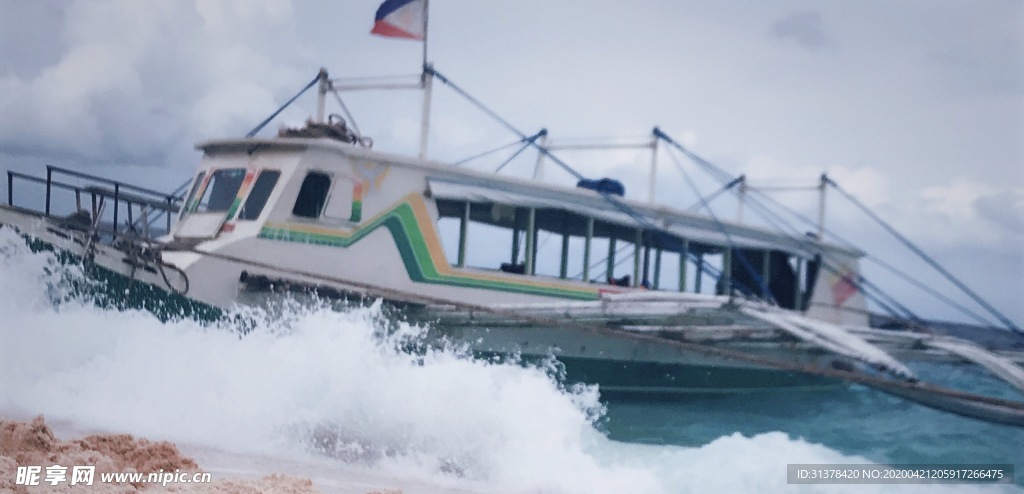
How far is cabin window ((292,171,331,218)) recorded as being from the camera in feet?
24.0

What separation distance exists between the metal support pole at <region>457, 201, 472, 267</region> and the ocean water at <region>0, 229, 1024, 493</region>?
1012 mm

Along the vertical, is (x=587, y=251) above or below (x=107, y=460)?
above

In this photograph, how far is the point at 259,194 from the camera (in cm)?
737

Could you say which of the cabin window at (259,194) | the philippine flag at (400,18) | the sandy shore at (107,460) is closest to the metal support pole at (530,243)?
the philippine flag at (400,18)

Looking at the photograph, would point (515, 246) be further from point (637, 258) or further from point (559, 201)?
point (637, 258)

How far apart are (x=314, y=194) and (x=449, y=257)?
55.2 inches

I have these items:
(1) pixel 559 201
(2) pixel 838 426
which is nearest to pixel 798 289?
(2) pixel 838 426

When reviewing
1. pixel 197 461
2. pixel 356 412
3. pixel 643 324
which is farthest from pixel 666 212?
pixel 197 461

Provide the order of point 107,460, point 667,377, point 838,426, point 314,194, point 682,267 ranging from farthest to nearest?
point 682,267
point 838,426
point 667,377
point 314,194
point 107,460

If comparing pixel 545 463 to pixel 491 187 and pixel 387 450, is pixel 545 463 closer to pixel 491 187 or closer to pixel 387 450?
pixel 387 450

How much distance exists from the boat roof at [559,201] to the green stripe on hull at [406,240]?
0.39 m

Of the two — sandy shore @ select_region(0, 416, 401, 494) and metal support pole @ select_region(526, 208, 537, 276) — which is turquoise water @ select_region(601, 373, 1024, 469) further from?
sandy shore @ select_region(0, 416, 401, 494)

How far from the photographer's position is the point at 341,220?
24.1ft

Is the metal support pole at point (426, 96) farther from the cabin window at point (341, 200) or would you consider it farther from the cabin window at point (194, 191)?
the cabin window at point (194, 191)
